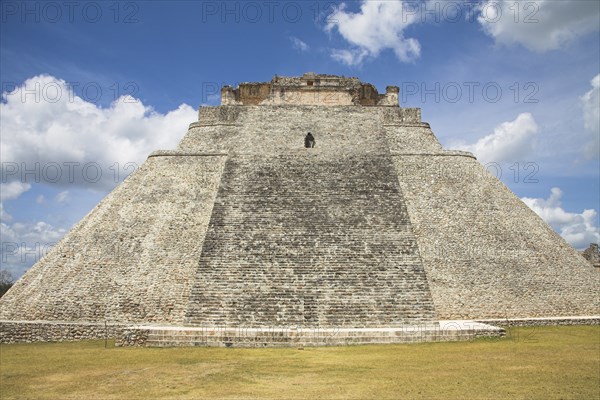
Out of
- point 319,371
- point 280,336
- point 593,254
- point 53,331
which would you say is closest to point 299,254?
point 280,336

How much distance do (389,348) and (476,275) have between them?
14.3ft

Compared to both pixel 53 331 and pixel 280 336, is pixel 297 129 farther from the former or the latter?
pixel 53 331

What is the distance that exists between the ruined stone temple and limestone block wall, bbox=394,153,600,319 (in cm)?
4

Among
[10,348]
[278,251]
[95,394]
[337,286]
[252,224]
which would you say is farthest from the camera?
[252,224]

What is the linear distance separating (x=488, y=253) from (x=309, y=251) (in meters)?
4.56

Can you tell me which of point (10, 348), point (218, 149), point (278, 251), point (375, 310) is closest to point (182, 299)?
point (278, 251)

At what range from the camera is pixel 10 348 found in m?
10.0

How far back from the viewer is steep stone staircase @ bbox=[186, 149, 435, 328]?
34.8ft

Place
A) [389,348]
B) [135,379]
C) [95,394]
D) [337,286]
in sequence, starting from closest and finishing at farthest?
1. [95,394]
2. [135,379]
3. [389,348]
4. [337,286]

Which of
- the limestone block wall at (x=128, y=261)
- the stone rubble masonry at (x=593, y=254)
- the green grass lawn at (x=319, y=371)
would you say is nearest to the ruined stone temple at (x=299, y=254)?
the limestone block wall at (x=128, y=261)

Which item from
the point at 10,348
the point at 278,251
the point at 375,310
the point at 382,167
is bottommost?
the point at 10,348

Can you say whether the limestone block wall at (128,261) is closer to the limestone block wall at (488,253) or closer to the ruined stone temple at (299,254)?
the ruined stone temple at (299,254)

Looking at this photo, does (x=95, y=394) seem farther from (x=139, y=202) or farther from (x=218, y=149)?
(x=218, y=149)

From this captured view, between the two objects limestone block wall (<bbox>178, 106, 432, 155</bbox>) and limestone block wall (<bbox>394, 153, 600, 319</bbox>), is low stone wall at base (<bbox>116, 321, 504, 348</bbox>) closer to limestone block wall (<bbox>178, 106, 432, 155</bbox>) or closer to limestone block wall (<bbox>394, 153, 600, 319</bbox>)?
limestone block wall (<bbox>394, 153, 600, 319</bbox>)
